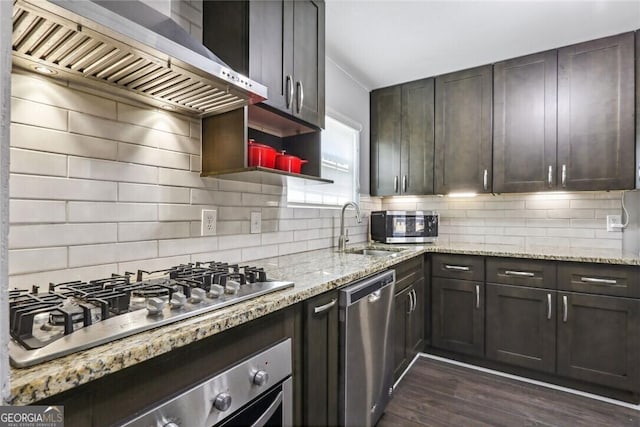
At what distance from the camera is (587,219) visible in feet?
8.50

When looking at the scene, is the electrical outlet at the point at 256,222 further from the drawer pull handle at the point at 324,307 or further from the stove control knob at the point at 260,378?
the stove control knob at the point at 260,378

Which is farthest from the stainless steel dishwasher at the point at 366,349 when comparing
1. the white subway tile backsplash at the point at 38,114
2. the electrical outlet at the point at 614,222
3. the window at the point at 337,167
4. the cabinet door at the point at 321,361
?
the electrical outlet at the point at 614,222

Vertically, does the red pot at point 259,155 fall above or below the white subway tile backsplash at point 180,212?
above

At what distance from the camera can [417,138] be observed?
300cm

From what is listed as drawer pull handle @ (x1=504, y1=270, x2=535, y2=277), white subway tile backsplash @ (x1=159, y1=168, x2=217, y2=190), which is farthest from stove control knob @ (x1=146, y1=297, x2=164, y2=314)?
drawer pull handle @ (x1=504, y1=270, x2=535, y2=277)

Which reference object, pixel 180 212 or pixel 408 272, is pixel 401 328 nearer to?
pixel 408 272

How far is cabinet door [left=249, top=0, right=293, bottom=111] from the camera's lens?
4.76 feet

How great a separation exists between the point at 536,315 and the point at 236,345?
2208 millimetres

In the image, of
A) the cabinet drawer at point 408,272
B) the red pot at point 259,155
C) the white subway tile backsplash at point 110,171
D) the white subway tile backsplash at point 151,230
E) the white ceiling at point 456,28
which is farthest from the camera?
the cabinet drawer at point 408,272

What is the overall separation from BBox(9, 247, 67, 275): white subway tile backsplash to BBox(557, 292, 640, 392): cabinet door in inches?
106

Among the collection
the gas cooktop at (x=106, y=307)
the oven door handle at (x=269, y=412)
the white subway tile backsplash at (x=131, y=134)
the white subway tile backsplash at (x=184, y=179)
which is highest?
the white subway tile backsplash at (x=131, y=134)

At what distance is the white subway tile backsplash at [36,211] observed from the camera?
3.17ft

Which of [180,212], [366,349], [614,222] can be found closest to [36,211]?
[180,212]

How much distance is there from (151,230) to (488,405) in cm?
212
